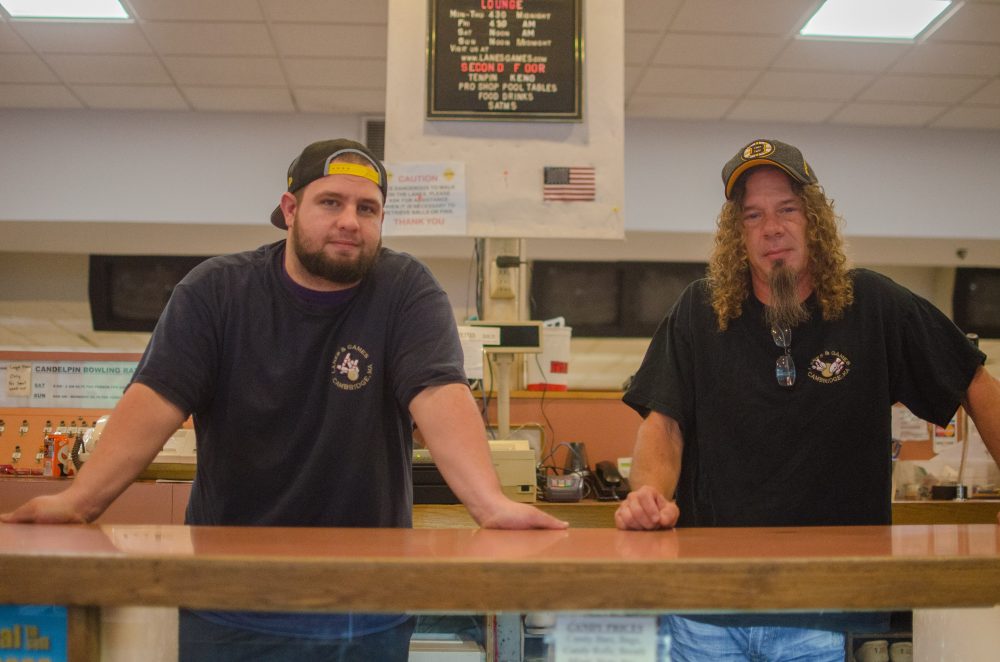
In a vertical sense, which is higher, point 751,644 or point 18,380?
point 18,380

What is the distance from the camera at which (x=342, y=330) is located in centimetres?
145

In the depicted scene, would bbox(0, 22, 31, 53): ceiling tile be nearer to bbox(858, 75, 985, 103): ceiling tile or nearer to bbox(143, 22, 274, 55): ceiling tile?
bbox(143, 22, 274, 55): ceiling tile

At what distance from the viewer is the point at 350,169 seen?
152 centimetres

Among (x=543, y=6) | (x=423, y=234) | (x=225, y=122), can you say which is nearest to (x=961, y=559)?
(x=423, y=234)

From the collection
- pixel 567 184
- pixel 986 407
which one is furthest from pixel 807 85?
pixel 986 407

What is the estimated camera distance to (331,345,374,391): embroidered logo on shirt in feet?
4.59

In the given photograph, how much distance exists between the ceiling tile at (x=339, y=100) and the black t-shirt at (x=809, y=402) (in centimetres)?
405

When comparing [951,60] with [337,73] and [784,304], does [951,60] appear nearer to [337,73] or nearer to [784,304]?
[337,73]

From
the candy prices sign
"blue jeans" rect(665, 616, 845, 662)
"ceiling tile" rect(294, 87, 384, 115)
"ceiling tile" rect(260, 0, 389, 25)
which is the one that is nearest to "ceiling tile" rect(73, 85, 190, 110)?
"ceiling tile" rect(294, 87, 384, 115)

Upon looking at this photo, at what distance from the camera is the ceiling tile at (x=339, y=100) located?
5211mm

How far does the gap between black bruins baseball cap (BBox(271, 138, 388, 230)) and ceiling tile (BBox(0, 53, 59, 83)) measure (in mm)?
4008

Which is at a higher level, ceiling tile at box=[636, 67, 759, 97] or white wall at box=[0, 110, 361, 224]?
ceiling tile at box=[636, 67, 759, 97]

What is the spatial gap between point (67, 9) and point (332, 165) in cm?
350

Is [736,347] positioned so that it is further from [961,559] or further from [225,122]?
[225,122]
